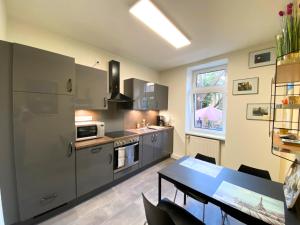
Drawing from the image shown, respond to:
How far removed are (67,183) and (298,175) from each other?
2.40 m

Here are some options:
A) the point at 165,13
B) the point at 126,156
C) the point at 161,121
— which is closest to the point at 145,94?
the point at 161,121

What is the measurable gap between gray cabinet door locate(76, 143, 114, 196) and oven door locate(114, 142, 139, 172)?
12 centimetres

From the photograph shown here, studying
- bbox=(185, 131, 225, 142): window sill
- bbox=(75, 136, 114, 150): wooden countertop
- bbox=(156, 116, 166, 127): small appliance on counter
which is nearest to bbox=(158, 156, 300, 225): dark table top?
bbox=(75, 136, 114, 150): wooden countertop

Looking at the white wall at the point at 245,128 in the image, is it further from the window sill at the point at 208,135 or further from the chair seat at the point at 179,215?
the chair seat at the point at 179,215

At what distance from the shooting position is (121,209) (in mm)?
1959

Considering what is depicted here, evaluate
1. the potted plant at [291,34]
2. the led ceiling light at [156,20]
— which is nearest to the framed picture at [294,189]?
the potted plant at [291,34]

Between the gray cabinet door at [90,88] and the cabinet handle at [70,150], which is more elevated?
the gray cabinet door at [90,88]

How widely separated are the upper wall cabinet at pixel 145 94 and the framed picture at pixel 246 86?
5.68 ft

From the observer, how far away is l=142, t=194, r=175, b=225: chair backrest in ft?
3.17

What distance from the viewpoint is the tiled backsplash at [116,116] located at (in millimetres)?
2715

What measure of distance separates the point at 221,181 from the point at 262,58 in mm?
2366

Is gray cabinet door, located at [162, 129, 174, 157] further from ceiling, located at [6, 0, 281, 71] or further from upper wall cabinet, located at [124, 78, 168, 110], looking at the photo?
ceiling, located at [6, 0, 281, 71]

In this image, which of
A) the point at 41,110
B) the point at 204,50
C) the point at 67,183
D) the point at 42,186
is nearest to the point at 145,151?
the point at 67,183

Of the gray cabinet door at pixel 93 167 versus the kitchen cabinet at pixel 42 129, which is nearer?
the kitchen cabinet at pixel 42 129
